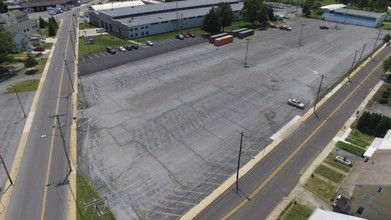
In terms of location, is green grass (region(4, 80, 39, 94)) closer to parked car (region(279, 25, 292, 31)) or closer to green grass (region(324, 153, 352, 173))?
green grass (region(324, 153, 352, 173))

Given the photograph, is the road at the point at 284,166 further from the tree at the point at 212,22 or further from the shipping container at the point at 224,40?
the tree at the point at 212,22

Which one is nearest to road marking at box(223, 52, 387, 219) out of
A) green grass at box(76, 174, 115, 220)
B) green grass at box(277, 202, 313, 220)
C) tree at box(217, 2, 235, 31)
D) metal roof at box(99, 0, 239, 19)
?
green grass at box(277, 202, 313, 220)

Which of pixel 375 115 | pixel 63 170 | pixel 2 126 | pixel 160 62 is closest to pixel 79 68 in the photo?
pixel 160 62

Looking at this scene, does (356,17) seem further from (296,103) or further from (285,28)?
(296,103)

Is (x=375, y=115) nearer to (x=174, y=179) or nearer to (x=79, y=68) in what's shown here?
(x=174, y=179)

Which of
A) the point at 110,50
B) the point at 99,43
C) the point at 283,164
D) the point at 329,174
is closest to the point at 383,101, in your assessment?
the point at 329,174

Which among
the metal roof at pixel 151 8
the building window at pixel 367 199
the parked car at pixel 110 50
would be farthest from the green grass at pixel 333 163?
the metal roof at pixel 151 8
